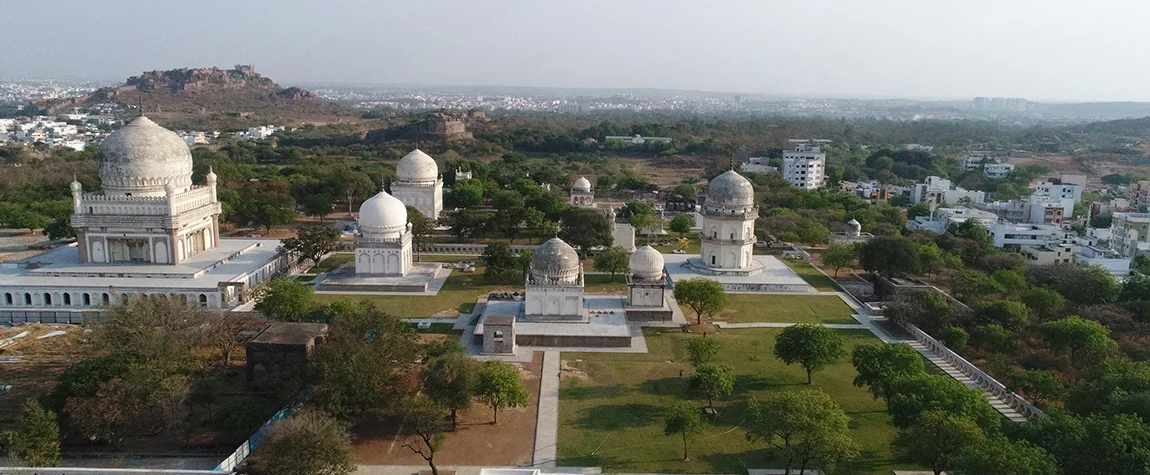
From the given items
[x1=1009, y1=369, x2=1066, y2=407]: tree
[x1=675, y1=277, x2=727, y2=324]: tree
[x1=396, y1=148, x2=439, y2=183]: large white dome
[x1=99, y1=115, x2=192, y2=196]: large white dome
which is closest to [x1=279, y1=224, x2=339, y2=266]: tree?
[x1=99, y1=115, x2=192, y2=196]: large white dome

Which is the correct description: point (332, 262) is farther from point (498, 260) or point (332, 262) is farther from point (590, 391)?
point (590, 391)

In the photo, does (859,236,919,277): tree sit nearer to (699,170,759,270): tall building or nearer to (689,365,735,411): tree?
(699,170,759,270): tall building

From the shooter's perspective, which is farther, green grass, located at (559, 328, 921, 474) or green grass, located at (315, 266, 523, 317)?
green grass, located at (315, 266, 523, 317)

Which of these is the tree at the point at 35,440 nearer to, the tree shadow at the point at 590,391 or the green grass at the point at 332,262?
the tree shadow at the point at 590,391

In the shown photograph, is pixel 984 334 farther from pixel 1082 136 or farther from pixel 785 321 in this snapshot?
pixel 1082 136

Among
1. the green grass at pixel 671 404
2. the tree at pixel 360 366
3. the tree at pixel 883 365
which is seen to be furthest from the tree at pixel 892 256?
the tree at pixel 360 366

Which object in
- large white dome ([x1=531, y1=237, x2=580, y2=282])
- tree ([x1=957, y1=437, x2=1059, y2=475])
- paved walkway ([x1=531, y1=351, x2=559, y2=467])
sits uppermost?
large white dome ([x1=531, y1=237, x2=580, y2=282])
